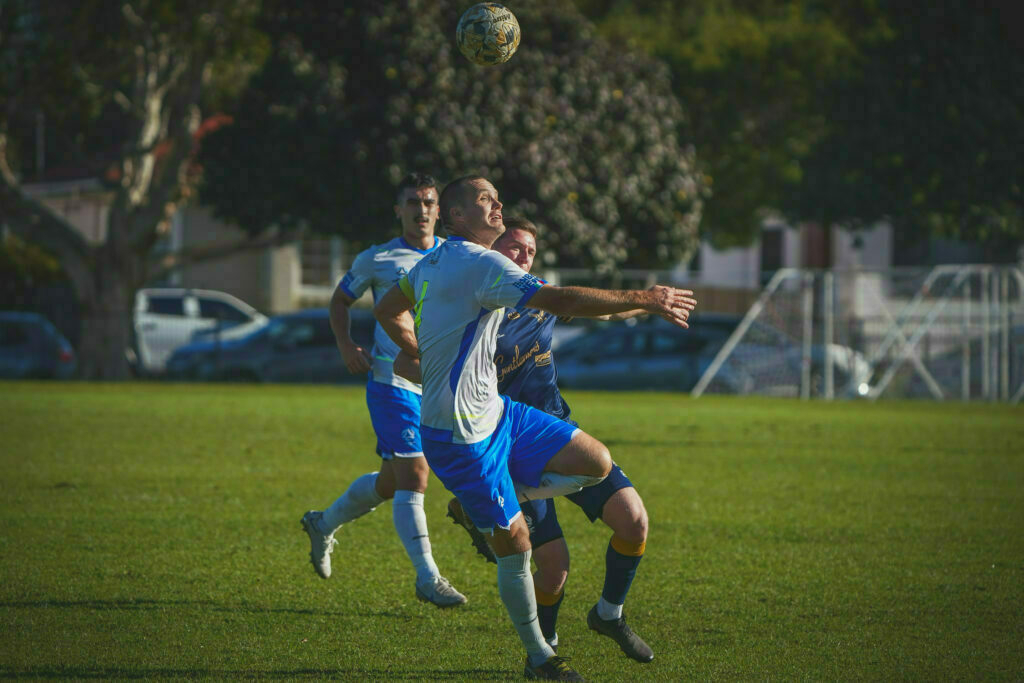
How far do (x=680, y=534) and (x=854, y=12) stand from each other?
1119 inches

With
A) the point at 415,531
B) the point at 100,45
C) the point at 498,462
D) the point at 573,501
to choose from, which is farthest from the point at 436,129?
the point at 498,462

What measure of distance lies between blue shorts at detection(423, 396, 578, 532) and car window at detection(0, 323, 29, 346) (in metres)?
22.0

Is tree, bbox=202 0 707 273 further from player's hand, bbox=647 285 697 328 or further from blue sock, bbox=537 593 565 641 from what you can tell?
player's hand, bbox=647 285 697 328

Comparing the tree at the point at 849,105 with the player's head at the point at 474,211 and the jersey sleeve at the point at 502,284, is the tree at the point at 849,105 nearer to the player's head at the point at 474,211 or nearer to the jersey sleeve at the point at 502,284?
the player's head at the point at 474,211

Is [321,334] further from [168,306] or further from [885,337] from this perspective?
[885,337]

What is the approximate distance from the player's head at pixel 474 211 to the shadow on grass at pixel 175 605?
7.02ft

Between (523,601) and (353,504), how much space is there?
2.21m

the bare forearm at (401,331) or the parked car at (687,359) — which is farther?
the parked car at (687,359)

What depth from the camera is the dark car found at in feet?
81.0

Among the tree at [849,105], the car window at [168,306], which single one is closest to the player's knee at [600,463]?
the tree at [849,105]

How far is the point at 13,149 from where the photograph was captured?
29.2m

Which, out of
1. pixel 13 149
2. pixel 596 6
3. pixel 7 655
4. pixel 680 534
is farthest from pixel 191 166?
pixel 7 655

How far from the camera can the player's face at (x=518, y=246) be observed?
5.79 m

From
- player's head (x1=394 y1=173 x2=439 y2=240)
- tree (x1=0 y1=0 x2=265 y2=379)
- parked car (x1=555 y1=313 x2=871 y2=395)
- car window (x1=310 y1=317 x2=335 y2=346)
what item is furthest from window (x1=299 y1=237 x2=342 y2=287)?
player's head (x1=394 y1=173 x2=439 y2=240)
